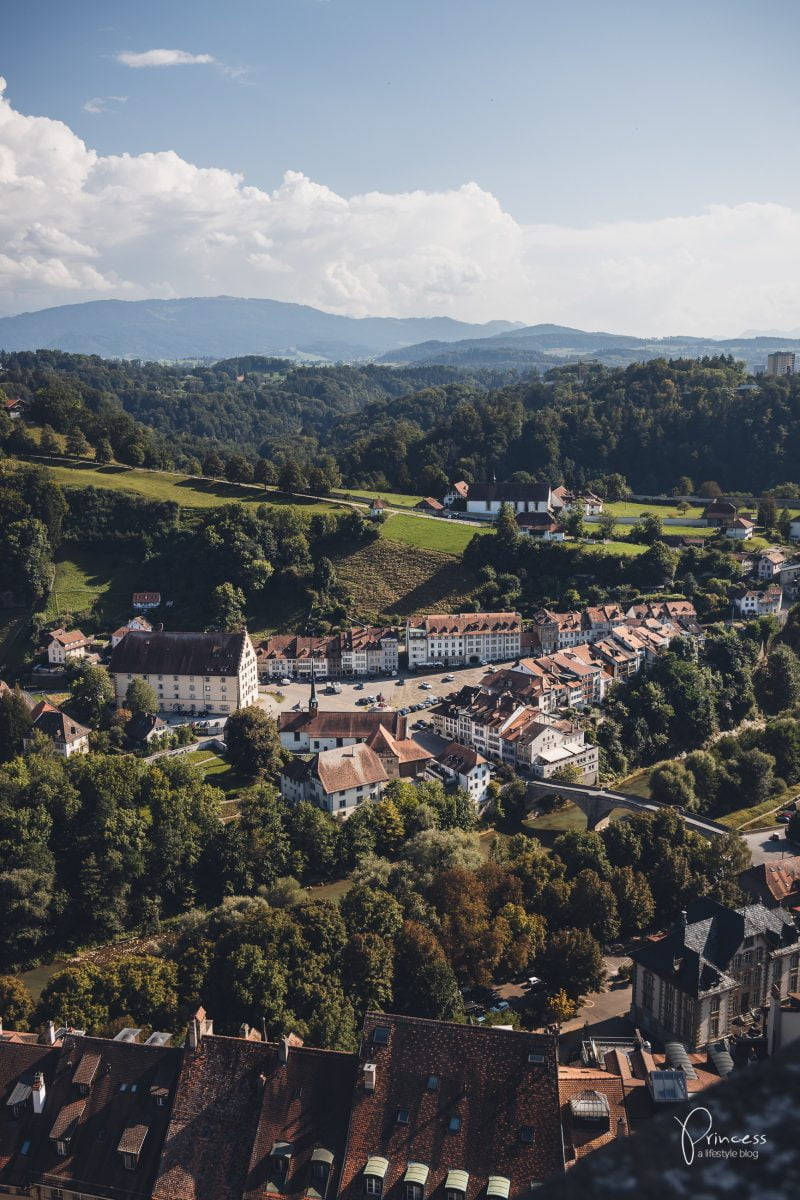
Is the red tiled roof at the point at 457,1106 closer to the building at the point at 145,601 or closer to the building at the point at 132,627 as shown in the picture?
the building at the point at 132,627

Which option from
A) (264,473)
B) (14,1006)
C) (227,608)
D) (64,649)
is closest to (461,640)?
(227,608)

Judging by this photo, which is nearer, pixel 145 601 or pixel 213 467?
pixel 145 601

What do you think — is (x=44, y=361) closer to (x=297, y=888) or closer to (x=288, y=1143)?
(x=297, y=888)

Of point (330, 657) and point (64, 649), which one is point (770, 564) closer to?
point (330, 657)

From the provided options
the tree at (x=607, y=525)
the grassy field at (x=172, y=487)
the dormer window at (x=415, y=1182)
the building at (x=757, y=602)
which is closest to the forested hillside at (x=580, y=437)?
the grassy field at (x=172, y=487)

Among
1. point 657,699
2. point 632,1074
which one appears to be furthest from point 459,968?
point 657,699

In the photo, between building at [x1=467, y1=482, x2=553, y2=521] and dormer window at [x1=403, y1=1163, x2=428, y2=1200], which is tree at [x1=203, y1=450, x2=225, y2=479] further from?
dormer window at [x1=403, y1=1163, x2=428, y2=1200]
